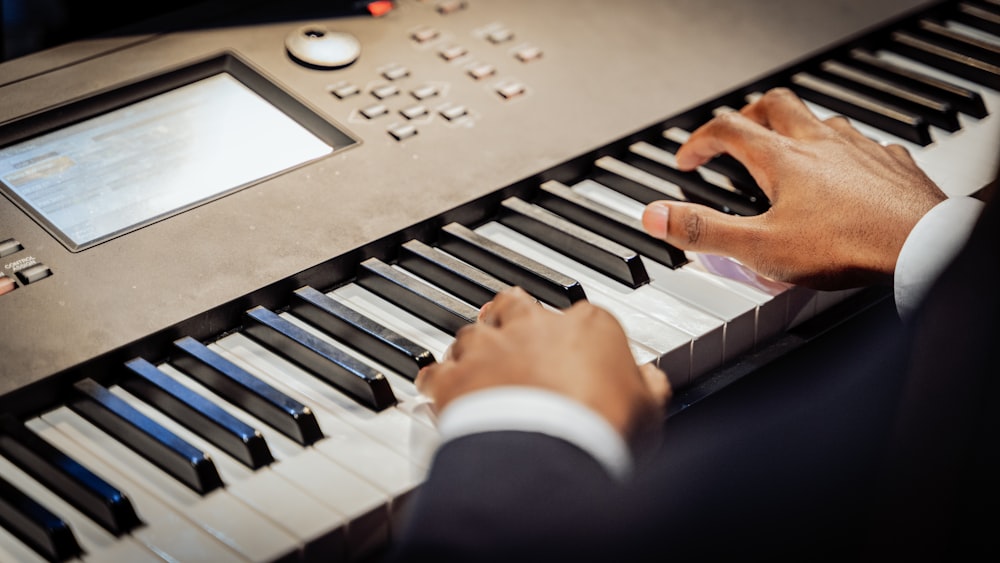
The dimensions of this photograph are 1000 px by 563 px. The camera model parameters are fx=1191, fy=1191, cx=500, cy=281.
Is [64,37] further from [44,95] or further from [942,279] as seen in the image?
[942,279]

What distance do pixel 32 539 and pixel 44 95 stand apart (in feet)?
2.31

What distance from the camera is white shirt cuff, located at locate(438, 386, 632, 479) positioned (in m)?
1.04

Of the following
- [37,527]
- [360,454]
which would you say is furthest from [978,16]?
[37,527]

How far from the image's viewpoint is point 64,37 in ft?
7.14

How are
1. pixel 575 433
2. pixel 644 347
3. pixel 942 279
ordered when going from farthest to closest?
pixel 644 347 < pixel 575 433 < pixel 942 279

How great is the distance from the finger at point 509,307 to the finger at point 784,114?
556mm

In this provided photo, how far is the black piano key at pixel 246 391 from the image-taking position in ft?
3.80

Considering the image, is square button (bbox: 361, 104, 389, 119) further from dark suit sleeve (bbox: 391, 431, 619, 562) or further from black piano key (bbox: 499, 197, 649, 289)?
dark suit sleeve (bbox: 391, 431, 619, 562)

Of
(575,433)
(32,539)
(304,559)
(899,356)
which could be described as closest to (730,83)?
(899,356)

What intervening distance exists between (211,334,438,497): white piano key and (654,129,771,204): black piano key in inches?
23.5

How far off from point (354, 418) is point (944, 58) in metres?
1.18

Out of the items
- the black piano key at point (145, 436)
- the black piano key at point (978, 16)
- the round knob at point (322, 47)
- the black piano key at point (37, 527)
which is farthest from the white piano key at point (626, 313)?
the black piano key at point (978, 16)

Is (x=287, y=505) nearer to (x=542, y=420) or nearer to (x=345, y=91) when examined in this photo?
(x=542, y=420)

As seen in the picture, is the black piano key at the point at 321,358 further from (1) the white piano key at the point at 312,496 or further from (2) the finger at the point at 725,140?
(2) the finger at the point at 725,140
